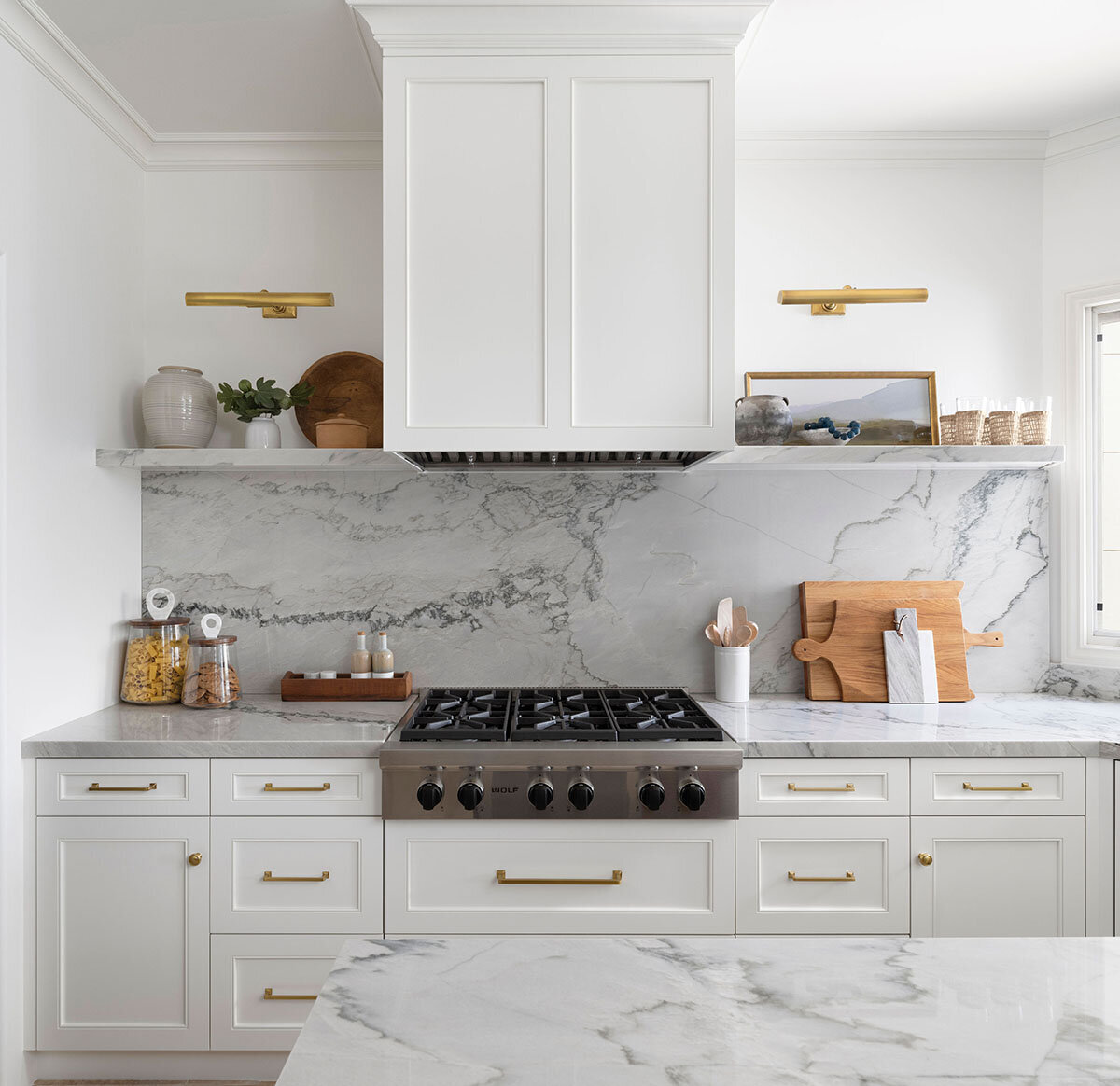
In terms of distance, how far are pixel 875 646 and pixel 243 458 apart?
2075 mm

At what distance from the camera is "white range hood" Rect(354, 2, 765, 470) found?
2248 millimetres

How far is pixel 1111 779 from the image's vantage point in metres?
2.20

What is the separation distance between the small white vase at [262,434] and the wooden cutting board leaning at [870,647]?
1.80m

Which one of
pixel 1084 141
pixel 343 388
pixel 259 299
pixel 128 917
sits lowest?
pixel 128 917

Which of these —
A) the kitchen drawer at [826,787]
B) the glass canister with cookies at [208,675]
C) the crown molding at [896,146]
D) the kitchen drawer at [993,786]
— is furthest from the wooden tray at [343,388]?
the kitchen drawer at [993,786]

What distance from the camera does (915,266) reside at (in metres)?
2.85

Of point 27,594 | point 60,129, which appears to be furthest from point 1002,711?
point 60,129

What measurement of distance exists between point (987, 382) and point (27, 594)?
2986mm

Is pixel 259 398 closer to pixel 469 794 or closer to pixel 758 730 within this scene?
pixel 469 794

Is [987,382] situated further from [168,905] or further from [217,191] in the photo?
[168,905]

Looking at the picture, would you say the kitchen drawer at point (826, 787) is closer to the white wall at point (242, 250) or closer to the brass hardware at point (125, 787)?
the brass hardware at point (125, 787)

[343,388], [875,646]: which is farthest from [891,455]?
[343,388]

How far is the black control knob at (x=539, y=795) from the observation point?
2.07 metres

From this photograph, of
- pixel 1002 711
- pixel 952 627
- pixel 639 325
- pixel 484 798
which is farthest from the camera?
pixel 952 627
